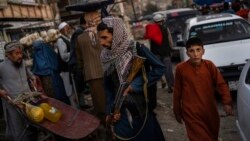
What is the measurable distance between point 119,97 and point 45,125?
238 centimetres

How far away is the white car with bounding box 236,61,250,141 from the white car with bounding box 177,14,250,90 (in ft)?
10.5

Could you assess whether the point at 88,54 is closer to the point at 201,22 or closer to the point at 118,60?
the point at 118,60

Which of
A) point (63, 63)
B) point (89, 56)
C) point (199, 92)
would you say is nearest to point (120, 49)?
point (199, 92)

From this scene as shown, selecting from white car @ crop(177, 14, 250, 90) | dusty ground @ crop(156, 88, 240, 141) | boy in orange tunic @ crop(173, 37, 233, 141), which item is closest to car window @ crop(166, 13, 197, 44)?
white car @ crop(177, 14, 250, 90)

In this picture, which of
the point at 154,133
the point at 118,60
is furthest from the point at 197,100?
the point at 118,60

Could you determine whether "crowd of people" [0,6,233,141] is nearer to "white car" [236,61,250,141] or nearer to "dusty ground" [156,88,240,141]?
"white car" [236,61,250,141]

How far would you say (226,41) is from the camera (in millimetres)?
9750

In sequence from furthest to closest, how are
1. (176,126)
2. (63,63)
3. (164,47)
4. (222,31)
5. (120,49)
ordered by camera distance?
1. (164,47)
2. (222,31)
3. (63,63)
4. (176,126)
5. (120,49)

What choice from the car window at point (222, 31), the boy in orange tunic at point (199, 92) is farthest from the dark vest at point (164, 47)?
the boy in orange tunic at point (199, 92)

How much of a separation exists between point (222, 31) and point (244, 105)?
18.5 ft

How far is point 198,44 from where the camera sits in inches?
189

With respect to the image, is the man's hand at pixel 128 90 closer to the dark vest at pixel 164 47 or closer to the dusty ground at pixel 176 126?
the dusty ground at pixel 176 126

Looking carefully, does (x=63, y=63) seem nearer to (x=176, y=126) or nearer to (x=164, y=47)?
(x=176, y=126)

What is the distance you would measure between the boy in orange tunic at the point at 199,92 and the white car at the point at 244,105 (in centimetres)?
18
